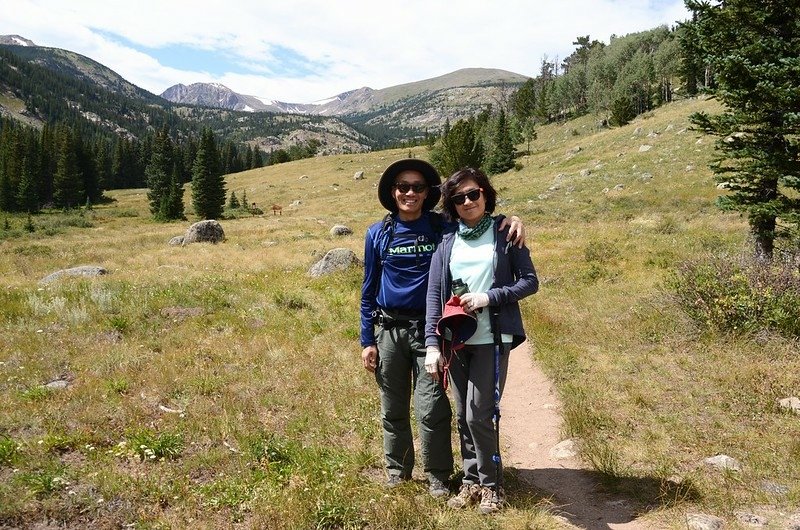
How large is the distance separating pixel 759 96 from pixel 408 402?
9320 mm

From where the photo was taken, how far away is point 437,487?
453cm

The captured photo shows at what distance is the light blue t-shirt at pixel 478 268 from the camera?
408 cm

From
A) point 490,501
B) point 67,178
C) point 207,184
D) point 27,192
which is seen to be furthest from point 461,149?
point 27,192

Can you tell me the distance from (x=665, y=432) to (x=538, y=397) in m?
2.09

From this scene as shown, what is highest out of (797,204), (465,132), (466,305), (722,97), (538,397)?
(465,132)

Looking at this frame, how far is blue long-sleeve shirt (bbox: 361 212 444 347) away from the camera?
441 centimetres

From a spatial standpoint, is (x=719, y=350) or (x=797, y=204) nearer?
(x=719, y=350)

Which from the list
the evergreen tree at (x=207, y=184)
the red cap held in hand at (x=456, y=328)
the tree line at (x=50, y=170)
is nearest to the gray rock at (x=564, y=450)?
the red cap held in hand at (x=456, y=328)

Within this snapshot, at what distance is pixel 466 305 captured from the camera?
3.92 m

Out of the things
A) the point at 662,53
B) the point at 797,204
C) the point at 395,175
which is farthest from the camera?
the point at 662,53

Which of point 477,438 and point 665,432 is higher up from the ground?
point 477,438

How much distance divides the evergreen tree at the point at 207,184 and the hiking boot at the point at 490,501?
5948cm

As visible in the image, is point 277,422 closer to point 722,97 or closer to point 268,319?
point 268,319

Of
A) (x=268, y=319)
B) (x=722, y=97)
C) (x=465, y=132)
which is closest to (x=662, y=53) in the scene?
(x=465, y=132)
